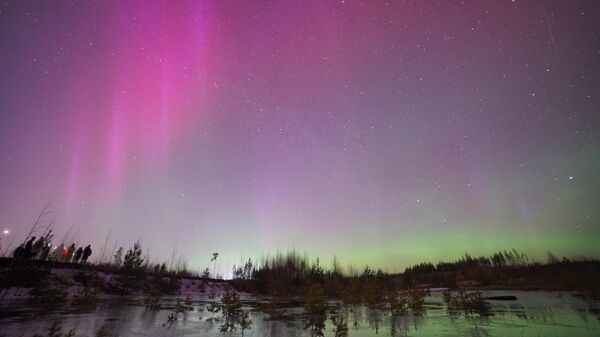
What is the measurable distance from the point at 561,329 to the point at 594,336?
1.29 metres

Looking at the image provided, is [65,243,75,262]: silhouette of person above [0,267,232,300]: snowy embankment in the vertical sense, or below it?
above

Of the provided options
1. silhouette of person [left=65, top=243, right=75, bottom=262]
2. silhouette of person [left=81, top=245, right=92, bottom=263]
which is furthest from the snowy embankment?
silhouette of person [left=65, top=243, right=75, bottom=262]

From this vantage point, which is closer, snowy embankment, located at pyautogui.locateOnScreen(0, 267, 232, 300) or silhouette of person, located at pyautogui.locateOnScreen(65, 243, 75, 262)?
snowy embankment, located at pyautogui.locateOnScreen(0, 267, 232, 300)

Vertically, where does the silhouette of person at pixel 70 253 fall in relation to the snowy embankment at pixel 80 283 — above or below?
above

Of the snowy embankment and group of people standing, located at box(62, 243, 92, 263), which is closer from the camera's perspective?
the snowy embankment

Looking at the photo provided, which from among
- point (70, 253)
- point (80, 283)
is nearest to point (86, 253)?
point (70, 253)

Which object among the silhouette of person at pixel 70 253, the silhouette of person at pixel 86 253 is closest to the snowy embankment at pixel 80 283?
the silhouette of person at pixel 86 253

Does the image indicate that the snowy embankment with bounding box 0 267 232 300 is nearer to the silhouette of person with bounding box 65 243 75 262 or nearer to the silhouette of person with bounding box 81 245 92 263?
the silhouette of person with bounding box 81 245 92 263

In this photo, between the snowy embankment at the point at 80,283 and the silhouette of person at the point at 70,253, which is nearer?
the snowy embankment at the point at 80,283

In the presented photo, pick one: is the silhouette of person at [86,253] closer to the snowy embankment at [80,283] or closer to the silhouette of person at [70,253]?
the silhouette of person at [70,253]

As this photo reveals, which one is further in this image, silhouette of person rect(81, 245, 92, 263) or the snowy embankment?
silhouette of person rect(81, 245, 92, 263)

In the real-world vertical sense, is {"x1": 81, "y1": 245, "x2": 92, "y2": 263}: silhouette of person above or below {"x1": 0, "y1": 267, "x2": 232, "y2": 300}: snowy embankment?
above

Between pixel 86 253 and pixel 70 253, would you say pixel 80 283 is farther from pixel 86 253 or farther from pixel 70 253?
pixel 70 253

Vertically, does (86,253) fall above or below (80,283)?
above
